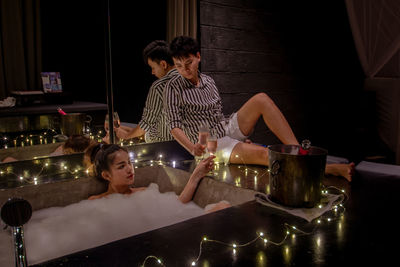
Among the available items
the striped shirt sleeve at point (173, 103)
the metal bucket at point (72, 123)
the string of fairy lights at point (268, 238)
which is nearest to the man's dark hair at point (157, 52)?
the striped shirt sleeve at point (173, 103)

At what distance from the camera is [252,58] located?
→ 3.12 meters

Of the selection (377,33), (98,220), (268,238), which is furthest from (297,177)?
(377,33)

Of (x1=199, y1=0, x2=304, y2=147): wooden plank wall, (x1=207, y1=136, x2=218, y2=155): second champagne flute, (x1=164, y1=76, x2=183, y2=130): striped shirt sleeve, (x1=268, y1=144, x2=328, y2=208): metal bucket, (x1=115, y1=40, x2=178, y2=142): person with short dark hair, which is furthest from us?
(x1=199, y1=0, x2=304, y2=147): wooden plank wall

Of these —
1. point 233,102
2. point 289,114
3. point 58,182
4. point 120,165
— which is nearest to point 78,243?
point 58,182

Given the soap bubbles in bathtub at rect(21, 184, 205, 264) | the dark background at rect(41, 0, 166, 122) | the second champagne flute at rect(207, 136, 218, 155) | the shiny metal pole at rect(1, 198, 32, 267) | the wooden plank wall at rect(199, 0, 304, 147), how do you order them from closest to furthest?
the shiny metal pole at rect(1, 198, 32, 267) → the soap bubbles in bathtub at rect(21, 184, 205, 264) → the dark background at rect(41, 0, 166, 122) → the second champagne flute at rect(207, 136, 218, 155) → the wooden plank wall at rect(199, 0, 304, 147)

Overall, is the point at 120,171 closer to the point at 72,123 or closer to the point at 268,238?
the point at 72,123

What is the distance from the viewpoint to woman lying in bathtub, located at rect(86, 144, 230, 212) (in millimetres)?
1288

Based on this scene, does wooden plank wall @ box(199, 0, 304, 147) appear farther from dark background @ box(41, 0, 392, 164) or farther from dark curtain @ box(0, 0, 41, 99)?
dark curtain @ box(0, 0, 41, 99)

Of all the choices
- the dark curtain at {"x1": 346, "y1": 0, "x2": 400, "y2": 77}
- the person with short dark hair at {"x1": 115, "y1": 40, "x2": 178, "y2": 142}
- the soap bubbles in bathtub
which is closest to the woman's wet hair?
the soap bubbles in bathtub

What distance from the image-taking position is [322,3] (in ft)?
13.3

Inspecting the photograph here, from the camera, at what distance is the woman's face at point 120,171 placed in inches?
52.0

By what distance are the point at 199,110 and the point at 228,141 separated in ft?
1.47

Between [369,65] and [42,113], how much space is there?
374 cm

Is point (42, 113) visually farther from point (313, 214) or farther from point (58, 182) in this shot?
point (313, 214)
